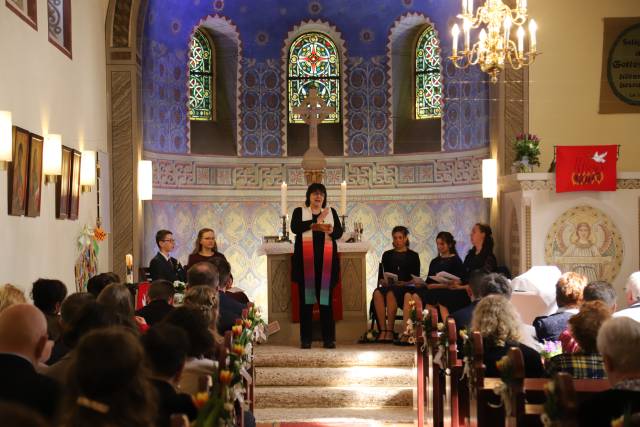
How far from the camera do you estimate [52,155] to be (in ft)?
29.9

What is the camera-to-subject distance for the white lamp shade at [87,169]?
1080cm

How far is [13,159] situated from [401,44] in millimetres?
8829

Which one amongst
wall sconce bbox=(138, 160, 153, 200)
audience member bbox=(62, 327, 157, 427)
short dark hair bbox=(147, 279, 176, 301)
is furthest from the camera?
wall sconce bbox=(138, 160, 153, 200)

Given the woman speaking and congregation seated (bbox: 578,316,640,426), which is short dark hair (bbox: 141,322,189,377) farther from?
the woman speaking

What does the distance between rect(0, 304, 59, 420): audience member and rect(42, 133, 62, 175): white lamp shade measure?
5.28 metres

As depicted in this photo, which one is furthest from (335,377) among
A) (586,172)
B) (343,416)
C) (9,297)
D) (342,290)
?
(9,297)

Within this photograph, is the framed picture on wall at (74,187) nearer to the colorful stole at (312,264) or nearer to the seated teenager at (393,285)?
the colorful stole at (312,264)

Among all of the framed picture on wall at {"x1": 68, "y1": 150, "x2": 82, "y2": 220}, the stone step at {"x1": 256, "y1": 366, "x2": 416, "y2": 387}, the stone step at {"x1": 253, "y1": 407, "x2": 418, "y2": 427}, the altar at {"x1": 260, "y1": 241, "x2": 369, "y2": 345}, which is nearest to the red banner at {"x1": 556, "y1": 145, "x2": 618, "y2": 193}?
the altar at {"x1": 260, "y1": 241, "x2": 369, "y2": 345}

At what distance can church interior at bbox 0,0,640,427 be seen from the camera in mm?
4238

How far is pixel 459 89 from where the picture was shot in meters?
14.8

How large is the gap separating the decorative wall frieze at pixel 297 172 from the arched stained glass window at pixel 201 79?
91 cm

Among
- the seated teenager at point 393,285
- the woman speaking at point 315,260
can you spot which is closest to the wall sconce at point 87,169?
the woman speaking at point 315,260

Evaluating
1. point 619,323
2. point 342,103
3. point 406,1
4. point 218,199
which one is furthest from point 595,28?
point 619,323

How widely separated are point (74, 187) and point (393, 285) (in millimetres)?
3703
